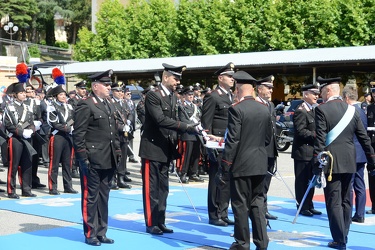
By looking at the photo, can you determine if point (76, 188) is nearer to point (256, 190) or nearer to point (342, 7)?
point (256, 190)

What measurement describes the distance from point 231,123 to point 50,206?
477 cm

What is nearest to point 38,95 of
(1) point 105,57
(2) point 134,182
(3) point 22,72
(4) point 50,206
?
(3) point 22,72

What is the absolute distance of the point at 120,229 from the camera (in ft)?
29.8

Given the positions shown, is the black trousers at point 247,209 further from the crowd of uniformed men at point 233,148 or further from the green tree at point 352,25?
the green tree at point 352,25

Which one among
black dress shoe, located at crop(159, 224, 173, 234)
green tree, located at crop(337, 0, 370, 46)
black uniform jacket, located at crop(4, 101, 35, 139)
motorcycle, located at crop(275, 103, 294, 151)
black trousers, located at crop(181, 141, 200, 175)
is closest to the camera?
black dress shoe, located at crop(159, 224, 173, 234)

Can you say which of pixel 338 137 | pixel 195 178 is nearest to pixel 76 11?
pixel 195 178

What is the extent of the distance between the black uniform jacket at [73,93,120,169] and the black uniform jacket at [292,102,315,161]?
3.08 m

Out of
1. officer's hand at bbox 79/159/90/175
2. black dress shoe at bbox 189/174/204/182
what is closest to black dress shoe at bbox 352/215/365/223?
officer's hand at bbox 79/159/90/175

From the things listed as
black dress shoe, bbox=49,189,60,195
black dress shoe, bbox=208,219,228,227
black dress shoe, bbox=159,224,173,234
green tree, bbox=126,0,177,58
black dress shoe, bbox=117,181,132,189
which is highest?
green tree, bbox=126,0,177,58

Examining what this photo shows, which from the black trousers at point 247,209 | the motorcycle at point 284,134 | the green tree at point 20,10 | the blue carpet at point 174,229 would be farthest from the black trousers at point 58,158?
the green tree at point 20,10

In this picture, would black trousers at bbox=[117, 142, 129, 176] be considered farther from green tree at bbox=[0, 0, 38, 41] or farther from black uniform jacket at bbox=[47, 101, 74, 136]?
green tree at bbox=[0, 0, 38, 41]

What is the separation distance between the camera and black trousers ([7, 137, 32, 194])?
1181cm

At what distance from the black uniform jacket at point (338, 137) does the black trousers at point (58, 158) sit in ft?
19.6

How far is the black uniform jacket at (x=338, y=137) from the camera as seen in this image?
7.93 m
